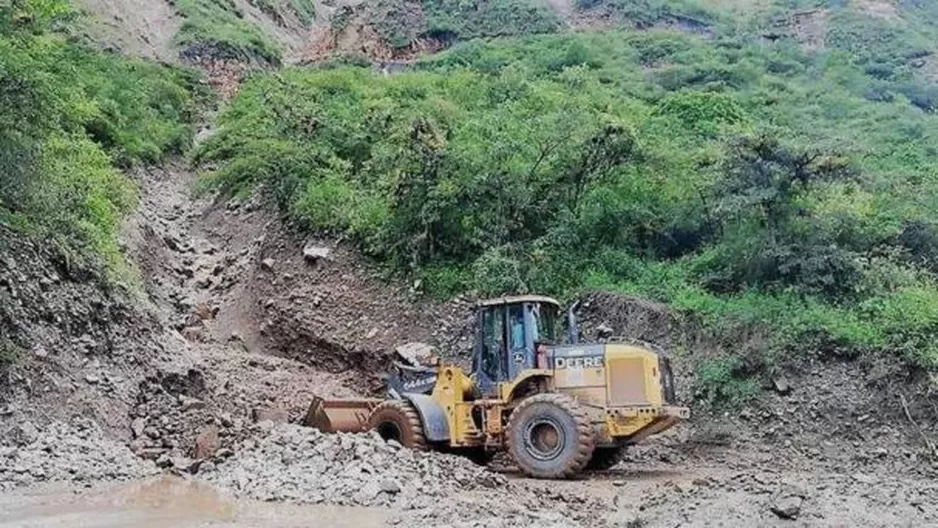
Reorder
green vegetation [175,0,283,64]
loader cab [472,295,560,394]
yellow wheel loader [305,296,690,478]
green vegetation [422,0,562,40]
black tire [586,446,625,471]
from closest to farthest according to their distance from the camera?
yellow wheel loader [305,296,690,478] → loader cab [472,295,560,394] → black tire [586,446,625,471] → green vegetation [175,0,283,64] → green vegetation [422,0,562,40]

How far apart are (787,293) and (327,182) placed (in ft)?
37.6

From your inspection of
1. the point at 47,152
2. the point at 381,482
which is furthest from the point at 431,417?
the point at 47,152

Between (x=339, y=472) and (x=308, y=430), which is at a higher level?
(x=308, y=430)

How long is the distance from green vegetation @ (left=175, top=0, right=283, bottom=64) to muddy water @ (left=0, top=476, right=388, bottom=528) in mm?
41744

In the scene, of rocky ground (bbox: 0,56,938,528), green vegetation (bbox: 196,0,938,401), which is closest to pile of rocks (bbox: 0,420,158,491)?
rocky ground (bbox: 0,56,938,528)

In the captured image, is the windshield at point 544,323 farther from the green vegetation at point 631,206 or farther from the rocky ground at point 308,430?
the green vegetation at point 631,206

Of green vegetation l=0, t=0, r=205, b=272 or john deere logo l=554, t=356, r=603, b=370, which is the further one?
green vegetation l=0, t=0, r=205, b=272

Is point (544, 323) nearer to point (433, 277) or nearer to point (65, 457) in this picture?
point (65, 457)

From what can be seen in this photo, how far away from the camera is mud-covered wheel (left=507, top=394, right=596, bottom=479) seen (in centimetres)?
1267

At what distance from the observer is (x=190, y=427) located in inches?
545

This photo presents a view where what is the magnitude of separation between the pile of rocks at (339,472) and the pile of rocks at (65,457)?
1052mm

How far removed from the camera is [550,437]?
13.0 metres

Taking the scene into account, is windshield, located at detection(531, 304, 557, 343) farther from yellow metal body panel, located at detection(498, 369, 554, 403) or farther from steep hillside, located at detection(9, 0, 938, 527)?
steep hillside, located at detection(9, 0, 938, 527)

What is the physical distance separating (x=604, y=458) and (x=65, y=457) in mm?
7189
